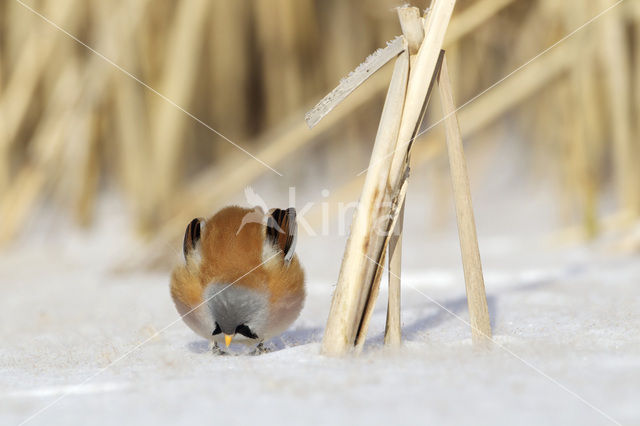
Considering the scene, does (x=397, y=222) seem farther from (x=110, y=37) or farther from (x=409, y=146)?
(x=110, y=37)

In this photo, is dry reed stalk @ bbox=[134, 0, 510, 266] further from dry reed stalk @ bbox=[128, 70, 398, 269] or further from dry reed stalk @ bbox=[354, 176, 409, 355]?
dry reed stalk @ bbox=[354, 176, 409, 355]

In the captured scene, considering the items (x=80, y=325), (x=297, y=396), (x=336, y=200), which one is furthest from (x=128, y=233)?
(x=297, y=396)

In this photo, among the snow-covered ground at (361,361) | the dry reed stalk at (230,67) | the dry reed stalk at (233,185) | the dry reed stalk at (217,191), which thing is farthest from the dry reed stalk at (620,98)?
the dry reed stalk at (230,67)

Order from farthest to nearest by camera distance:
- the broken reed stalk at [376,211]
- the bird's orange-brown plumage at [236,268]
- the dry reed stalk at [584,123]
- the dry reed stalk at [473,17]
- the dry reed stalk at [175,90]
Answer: the dry reed stalk at [175,90] → the dry reed stalk at [584,123] → the dry reed stalk at [473,17] → the bird's orange-brown plumage at [236,268] → the broken reed stalk at [376,211]

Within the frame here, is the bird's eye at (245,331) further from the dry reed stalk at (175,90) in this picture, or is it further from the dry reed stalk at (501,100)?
the dry reed stalk at (175,90)

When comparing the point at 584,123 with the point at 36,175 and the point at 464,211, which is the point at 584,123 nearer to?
the point at 464,211
